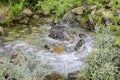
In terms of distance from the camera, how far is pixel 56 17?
11547mm

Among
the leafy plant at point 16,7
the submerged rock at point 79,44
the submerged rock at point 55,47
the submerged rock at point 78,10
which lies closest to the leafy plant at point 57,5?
the submerged rock at point 78,10

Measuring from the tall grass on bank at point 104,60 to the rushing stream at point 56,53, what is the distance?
1.50 metres

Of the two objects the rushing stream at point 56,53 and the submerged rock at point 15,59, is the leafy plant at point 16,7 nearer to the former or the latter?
the rushing stream at point 56,53

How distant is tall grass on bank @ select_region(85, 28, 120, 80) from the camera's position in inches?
218

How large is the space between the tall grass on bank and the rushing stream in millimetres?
1502

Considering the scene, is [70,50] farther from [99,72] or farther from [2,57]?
[99,72]

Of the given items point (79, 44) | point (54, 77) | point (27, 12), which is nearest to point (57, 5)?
point (27, 12)

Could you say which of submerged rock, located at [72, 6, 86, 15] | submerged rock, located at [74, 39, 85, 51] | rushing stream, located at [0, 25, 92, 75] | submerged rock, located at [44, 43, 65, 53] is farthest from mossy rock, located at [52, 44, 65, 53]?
submerged rock, located at [72, 6, 86, 15]

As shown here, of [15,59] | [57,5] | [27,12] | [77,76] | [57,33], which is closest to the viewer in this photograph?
[77,76]

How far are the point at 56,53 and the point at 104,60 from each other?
3.01 metres

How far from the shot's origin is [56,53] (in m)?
8.66

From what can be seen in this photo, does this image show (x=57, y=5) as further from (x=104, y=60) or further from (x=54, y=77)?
(x=104, y=60)

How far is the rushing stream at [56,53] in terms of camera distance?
7.94 m

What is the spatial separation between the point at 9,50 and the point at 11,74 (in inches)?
143
